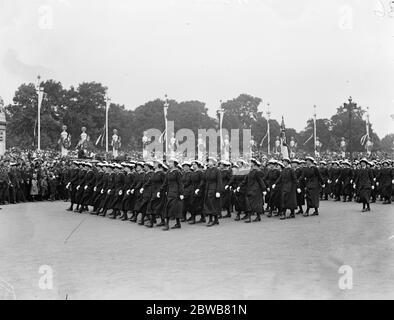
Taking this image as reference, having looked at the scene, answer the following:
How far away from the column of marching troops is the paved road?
75 cm

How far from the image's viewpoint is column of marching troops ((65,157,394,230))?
15602mm

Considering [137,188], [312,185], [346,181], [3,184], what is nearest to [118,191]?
[137,188]

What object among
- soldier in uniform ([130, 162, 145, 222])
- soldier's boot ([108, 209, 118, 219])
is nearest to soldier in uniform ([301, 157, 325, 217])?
soldier in uniform ([130, 162, 145, 222])

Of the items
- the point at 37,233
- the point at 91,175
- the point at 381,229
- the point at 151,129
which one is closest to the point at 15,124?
the point at 151,129

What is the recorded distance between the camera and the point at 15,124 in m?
65.6

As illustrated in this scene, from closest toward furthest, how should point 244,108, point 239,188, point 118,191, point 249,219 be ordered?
point 249,219
point 239,188
point 118,191
point 244,108

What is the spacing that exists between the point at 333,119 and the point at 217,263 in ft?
303

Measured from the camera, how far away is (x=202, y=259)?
9.87 meters

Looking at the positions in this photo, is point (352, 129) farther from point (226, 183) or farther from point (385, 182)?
point (226, 183)

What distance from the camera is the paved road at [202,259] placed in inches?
293

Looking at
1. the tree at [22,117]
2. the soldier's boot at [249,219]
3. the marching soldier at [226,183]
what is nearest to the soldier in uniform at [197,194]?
the marching soldier at [226,183]

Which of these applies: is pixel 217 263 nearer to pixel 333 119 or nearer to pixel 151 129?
pixel 151 129

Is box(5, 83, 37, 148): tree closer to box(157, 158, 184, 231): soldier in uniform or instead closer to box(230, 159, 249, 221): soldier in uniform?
box(230, 159, 249, 221): soldier in uniform

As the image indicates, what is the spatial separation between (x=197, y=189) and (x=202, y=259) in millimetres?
6794
